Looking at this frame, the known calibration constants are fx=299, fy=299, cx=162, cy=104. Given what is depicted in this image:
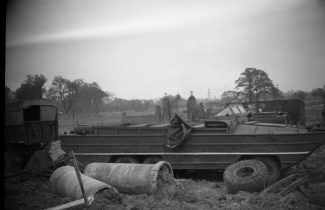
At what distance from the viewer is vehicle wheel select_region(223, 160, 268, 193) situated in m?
7.05

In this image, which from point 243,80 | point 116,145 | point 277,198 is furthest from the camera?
point 243,80

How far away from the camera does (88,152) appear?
948cm

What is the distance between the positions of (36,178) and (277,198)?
6474mm

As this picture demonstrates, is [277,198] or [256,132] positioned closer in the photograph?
[277,198]

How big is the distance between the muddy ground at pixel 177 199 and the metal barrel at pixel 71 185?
147mm

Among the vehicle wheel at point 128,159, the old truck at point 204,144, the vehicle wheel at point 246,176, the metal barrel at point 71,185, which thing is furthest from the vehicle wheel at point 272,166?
the metal barrel at point 71,185

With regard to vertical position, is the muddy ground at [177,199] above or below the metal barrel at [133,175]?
below

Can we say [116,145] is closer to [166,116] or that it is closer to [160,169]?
[160,169]

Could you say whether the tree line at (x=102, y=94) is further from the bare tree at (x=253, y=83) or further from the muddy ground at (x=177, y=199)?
the muddy ground at (x=177, y=199)

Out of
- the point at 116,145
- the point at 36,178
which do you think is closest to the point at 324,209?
the point at 116,145

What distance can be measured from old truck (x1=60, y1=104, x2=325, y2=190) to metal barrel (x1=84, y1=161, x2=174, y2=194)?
1274mm

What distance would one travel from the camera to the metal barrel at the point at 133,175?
6926mm

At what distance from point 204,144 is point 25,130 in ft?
20.3

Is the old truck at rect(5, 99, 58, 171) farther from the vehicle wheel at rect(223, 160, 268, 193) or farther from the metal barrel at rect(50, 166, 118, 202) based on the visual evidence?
the vehicle wheel at rect(223, 160, 268, 193)
